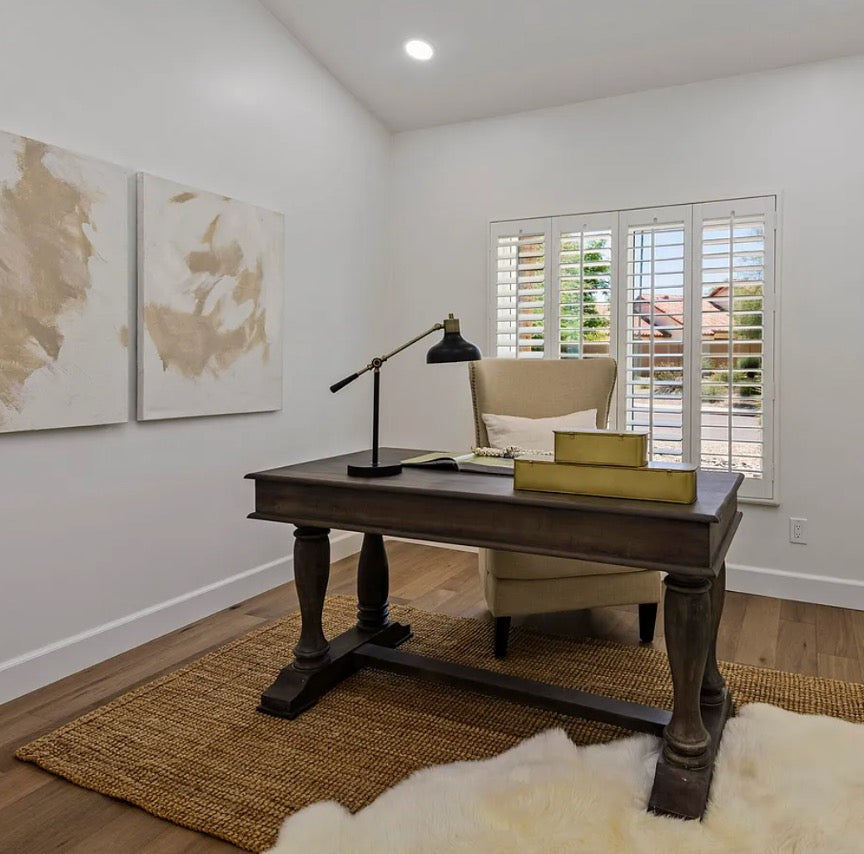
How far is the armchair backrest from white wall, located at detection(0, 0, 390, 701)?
39.6 inches

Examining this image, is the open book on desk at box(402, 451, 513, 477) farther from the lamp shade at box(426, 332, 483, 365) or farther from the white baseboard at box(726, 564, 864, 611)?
the white baseboard at box(726, 564, 864, 611)

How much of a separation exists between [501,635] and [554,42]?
2.70 m

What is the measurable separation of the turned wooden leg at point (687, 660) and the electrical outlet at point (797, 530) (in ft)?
6.29

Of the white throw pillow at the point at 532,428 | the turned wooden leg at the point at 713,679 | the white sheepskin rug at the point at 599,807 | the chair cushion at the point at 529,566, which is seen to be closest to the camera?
the white sheepskin rug at the point at 599,807

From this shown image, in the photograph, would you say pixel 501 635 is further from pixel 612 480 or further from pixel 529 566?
pixel 612 480

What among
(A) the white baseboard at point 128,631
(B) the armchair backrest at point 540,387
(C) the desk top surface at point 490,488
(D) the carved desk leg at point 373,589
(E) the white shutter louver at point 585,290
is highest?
(E) the white shutter louver at point 585,290

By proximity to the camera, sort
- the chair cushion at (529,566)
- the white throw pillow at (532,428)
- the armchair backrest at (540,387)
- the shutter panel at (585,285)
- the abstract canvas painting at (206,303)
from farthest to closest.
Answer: the shutter panel at (585,285) < the armchair backrest at (540,387) < the white throw pillow at (532,428) < the abstract canvas painting at (206,303) < the chair cushion at (529,566)

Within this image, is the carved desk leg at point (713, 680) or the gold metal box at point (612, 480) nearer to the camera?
the gold metal box at point (612, 480)

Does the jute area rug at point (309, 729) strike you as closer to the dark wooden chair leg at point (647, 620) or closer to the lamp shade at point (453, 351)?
the dark wooden chair leg at point (647, 620)

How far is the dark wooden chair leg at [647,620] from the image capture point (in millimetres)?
2816

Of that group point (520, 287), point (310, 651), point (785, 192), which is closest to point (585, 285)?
point (520, 287)

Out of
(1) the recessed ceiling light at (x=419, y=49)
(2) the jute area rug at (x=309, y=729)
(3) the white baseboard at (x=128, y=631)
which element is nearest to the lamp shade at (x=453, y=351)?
(2) the jute area rug at (x=309, y=729)

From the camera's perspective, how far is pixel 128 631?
9.14ft

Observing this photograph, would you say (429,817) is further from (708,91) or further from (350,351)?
(708,91)
